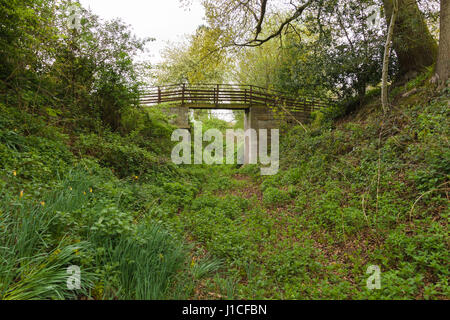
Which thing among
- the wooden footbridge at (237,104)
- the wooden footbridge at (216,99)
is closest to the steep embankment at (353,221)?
the wooden footbridge at (237,104)

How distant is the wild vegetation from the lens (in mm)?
2680

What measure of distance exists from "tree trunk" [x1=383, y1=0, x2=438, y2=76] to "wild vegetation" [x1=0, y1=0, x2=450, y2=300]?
6 cm

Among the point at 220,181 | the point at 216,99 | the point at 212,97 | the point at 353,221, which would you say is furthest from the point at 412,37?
the point at 212,97

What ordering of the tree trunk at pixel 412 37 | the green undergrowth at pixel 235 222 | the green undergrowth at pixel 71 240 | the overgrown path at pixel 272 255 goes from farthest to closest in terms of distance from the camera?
the tree trunk at pixel 412 37 → the overgrown path at pixel 272 255 → the green undergrowth at pixel 235 222 → the green undergrowth at pixel 71 240

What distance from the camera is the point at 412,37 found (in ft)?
25.4

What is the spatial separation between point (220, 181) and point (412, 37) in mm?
8384

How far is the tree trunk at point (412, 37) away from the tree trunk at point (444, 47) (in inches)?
41.9

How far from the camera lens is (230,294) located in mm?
2783

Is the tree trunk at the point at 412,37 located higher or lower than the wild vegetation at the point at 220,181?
higher

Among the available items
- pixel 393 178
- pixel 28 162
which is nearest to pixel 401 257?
pixel 393 178

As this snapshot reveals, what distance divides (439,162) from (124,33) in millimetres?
9833

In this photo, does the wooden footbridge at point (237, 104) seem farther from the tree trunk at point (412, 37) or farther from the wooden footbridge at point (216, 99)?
the tree trunk at point (412, 37)

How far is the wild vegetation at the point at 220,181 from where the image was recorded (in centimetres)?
268

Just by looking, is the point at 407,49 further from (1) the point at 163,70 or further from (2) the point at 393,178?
(1) the point at 163,70
